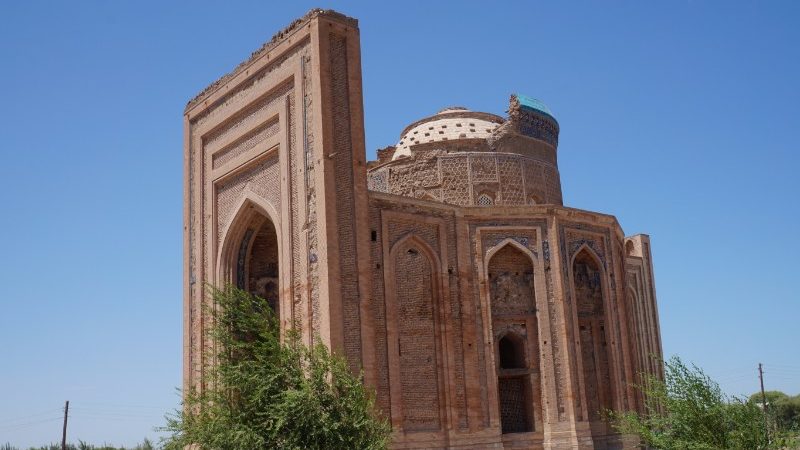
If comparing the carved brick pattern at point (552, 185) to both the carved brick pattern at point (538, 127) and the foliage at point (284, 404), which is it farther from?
the foliage at point (284, 404)

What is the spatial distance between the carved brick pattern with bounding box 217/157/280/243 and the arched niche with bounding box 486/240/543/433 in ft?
15.8

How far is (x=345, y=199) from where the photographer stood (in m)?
15.7

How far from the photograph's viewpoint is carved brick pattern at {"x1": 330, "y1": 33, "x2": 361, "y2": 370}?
592 inches

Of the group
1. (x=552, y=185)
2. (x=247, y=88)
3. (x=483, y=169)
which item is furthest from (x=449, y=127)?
(x=247, y=88)

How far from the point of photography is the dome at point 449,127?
22922mm

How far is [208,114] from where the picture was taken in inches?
781

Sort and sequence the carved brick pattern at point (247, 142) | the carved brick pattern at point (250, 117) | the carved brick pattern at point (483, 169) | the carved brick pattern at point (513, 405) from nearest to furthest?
1. the carved brick pattern at point (250, 117)
2. the carved brick pattern at point (247, 142)
3. the carved brick pattern at point (513, 405)
4. the carved brick pattern at point (483, 169)

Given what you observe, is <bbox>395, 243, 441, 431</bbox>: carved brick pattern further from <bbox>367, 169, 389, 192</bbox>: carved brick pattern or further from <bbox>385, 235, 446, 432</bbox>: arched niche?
<bbox>367, 169, 389, 192</bbox>: carved brick pattern

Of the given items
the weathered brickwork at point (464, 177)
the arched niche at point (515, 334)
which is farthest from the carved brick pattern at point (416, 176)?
the arched niche at point (515, 334)

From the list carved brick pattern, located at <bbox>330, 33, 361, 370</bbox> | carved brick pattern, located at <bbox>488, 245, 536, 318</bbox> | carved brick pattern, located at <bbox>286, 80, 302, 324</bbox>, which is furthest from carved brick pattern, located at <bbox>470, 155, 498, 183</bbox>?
carved brick pattern, located at <bbox>286, 80, 302, 324</bbox>

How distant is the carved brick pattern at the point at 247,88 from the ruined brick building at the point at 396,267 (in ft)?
0.15

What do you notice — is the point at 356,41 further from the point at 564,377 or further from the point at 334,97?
A: the point at 564,377

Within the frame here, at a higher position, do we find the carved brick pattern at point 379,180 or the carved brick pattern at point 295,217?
the carved brick pattern at point 379,180

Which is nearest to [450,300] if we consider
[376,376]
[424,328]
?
[424,328]
